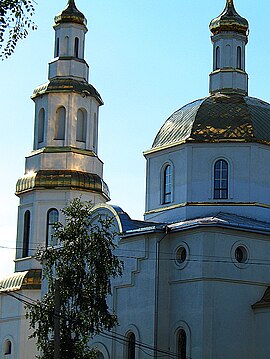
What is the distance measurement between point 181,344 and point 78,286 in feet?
11.8

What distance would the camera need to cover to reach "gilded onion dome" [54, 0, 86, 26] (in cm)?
3166

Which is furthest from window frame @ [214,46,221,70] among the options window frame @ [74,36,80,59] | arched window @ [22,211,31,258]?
arched window @ [22,211,31,258]

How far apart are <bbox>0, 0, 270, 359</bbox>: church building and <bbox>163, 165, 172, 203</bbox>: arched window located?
8cm

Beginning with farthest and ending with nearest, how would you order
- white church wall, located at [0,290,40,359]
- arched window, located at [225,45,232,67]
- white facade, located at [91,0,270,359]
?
arched window, located at [225,45,232,67], white church wall, located at [0,290,40,359], white facade, located at [91,0,270,359]

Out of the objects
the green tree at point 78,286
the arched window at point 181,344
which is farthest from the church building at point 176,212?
the green tree at point 78,286

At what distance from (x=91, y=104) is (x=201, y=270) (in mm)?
10358

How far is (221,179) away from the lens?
26.1 m

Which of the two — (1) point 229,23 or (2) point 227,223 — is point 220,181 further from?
(1) point 229,23

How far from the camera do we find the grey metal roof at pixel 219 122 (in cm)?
2620

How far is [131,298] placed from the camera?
24344mm

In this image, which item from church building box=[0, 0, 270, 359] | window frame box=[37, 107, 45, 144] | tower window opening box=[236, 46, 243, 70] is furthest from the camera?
window frame box=[37, 107, 45, 144]

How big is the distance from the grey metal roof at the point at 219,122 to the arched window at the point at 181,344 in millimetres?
6105

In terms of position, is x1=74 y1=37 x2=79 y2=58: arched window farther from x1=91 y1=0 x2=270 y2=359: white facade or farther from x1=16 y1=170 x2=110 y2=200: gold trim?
x1=91 y1=0 x2=270 y2=359: white facade

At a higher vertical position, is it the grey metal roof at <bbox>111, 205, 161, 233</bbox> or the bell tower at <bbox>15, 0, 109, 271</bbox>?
the bell tower at <bbox>15, 0, 109, 271</bbox>
